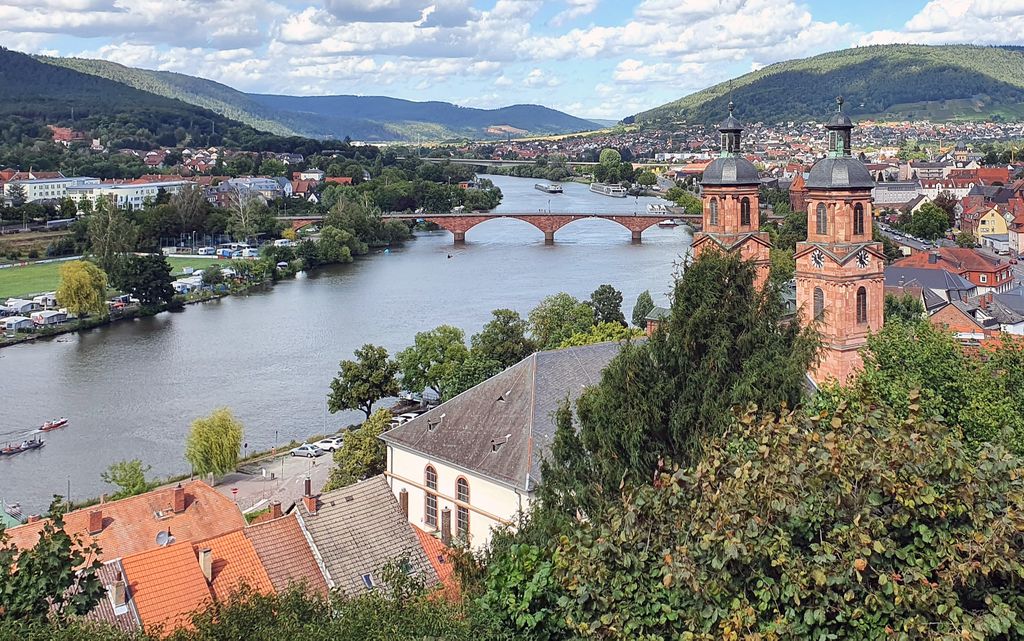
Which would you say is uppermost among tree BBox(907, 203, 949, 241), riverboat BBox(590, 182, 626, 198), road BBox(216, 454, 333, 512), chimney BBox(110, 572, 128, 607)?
riverboat BBox(590, 182, 626, 198)

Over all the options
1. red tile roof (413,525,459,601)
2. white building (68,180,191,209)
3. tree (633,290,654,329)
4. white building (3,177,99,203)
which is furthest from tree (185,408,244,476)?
white building (3,177,99,203)

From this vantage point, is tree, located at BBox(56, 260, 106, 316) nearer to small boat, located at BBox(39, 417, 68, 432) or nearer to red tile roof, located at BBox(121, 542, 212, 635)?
small boat, located at BBox(39, 417, 68, 432)

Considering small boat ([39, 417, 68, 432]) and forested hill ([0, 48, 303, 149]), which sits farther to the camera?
forested hill ([0, 48, 303, 149])

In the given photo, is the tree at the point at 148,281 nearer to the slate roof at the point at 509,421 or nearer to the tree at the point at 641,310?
the tree at the point at 641,310

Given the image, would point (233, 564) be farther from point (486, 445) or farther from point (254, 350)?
point (254, 350)

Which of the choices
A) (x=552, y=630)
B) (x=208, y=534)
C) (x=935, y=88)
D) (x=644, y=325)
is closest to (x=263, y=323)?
(x=644, y=325)

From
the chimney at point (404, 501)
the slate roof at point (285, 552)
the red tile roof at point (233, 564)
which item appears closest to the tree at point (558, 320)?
the chimney at point (404, 501)
